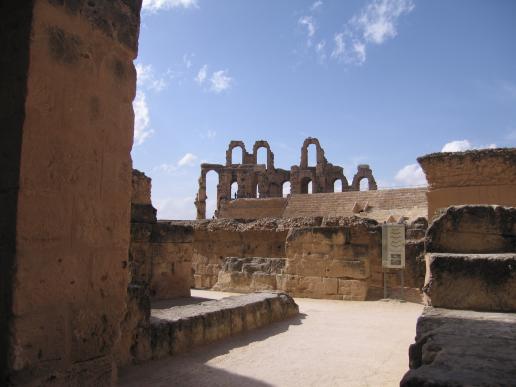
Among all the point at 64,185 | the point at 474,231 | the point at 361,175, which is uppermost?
the point at 361,175

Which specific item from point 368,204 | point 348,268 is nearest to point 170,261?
point 348,268

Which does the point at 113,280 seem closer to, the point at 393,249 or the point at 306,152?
the point at 393,249

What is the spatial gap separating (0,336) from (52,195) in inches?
28.2

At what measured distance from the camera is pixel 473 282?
3.58m

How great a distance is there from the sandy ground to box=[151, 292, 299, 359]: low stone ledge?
13 cm

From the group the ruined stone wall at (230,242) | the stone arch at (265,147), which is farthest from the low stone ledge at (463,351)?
the stone arch at (265,147)

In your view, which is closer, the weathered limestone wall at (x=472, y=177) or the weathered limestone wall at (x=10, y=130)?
the weathered limestone wall at (x=10, y=130)

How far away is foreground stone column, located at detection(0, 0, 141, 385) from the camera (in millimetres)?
2186

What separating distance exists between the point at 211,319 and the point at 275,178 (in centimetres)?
4186

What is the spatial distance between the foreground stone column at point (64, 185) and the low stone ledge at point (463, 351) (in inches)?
67.7

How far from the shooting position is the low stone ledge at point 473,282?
350 centimetres

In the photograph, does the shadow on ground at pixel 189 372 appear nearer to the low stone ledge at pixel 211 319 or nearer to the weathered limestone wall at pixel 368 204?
the low stone ledge at pixel 211 319

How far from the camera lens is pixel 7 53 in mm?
2291

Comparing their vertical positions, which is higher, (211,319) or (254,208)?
(254,208)
